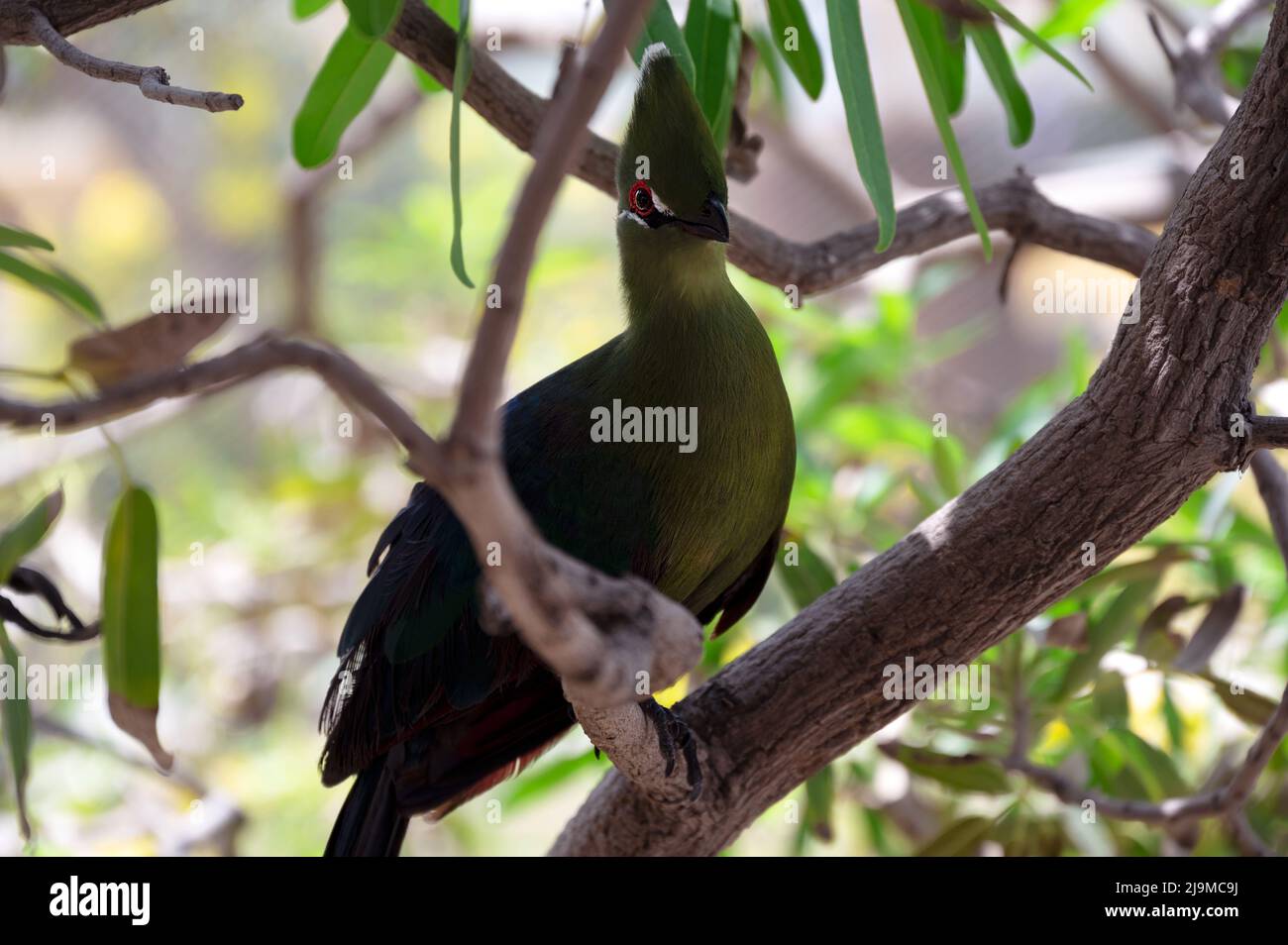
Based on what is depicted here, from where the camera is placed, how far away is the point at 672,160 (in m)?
1.40

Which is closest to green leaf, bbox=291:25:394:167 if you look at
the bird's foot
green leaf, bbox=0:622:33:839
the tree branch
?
green leaf, bbox=0:622:33:839

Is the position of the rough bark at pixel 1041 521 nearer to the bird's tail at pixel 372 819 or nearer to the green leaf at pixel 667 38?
the bird's tail at pixel 372 819

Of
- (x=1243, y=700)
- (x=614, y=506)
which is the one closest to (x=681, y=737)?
(x=614, y=506)

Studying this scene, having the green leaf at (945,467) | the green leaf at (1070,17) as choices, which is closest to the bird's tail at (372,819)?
the green leaf at (945,467)

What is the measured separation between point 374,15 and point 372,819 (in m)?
1.05

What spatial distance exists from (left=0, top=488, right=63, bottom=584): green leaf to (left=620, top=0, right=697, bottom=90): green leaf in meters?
0.85

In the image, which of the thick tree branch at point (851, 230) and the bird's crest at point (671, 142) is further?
the thick tree branch at point (851, 230)

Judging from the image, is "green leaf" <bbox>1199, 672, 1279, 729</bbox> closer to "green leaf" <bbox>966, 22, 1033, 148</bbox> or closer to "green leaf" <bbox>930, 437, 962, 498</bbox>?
"green leaf" <bbox>930, 437, 962, 498</bbox>

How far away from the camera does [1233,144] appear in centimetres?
120

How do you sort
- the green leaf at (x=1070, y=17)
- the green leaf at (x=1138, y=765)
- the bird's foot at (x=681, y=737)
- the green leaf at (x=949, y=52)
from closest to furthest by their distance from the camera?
the bird's foot at (x=681, y=737)
the green leaf at (x=949, y=52)
the green leaf at (x=1138, y=765)
the green leaf at (x=1070, y=17)

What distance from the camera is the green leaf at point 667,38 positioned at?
139 cm

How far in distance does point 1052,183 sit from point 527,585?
2.54 m

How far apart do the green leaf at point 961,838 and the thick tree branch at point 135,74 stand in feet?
5.08
